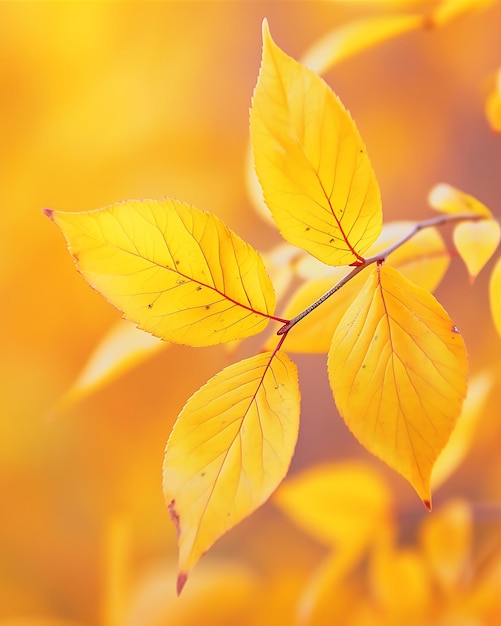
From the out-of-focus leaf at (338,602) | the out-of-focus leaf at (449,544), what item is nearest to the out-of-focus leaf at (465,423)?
the out-of-focus leaf at (449,544)

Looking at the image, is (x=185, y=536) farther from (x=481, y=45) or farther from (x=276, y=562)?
(x=481, y=45)

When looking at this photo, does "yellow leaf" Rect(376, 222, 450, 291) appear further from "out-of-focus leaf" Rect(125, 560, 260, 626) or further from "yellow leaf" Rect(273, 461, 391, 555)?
"out-of-focus leaf" Rect(125, 560, 260, 626)

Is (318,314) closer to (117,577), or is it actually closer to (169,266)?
(169,266)

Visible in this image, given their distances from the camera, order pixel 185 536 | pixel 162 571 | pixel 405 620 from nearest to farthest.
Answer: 1. pixel 185 536
2. pixel 405 620
3. pixel 162 571

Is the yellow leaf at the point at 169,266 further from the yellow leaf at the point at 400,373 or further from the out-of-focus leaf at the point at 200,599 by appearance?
the out-of-focus leaf at the point at 200,599

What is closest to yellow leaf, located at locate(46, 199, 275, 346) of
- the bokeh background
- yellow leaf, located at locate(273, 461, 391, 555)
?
yellow leaf, located at locate(273, 461, 391, 555)

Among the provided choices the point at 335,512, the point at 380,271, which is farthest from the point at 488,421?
the point at 380,271
